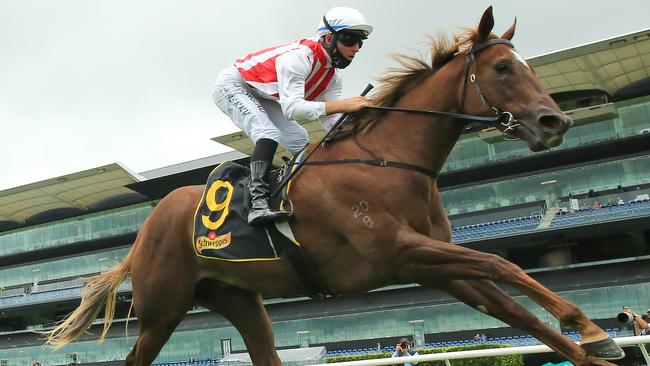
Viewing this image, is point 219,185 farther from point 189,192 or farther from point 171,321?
point 171,321

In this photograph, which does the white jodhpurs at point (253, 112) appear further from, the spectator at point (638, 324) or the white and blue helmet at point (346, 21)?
the spectator at point (638, 324)

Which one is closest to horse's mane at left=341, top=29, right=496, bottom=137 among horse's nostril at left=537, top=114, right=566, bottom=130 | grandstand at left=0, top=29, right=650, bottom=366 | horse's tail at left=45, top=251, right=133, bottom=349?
horse's nostril at left=537, top=114, right=566, bottom=130

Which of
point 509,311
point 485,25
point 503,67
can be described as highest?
point 485,25

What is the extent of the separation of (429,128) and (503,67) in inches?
18.4

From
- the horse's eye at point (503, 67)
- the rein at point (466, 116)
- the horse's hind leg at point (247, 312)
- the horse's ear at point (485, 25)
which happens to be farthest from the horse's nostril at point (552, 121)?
the horse's hind leg at point (247, 312)

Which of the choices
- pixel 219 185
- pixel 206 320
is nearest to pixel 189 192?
pixel 219 185

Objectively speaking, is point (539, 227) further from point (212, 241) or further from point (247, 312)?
point (212, 241)

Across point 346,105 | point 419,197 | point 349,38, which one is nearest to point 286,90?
point 346,105

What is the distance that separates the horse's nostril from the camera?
119 inches

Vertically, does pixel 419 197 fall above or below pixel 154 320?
above

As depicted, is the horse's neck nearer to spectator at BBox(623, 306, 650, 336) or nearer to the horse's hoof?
the horse's hoof

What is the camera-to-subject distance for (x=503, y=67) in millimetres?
3246

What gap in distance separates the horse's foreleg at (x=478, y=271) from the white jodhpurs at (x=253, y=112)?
1186 millimetres

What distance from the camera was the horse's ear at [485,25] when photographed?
10.9ft
